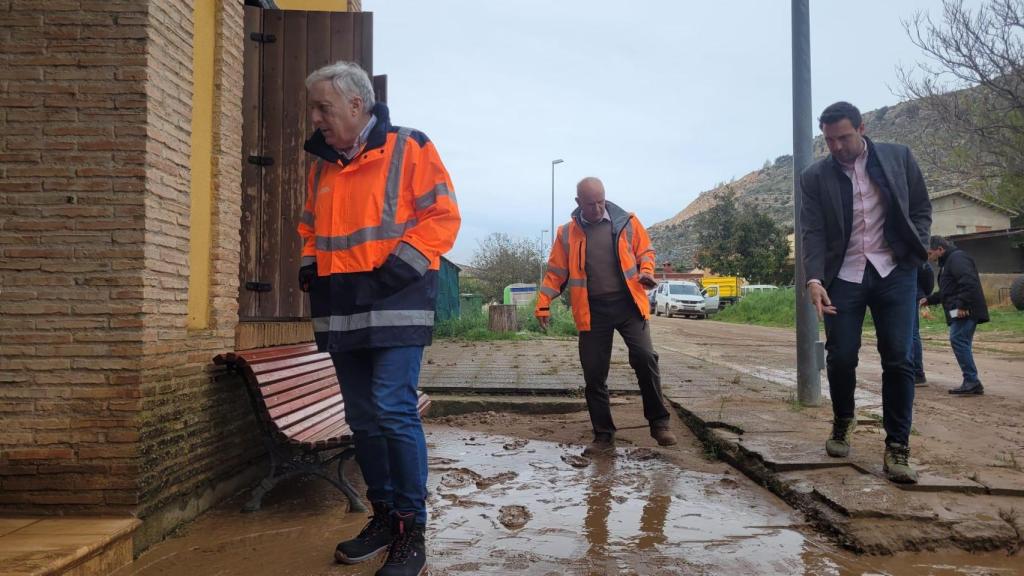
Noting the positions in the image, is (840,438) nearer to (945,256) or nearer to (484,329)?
(945,256)

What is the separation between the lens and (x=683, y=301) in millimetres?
34594

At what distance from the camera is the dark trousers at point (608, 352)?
5094 mm

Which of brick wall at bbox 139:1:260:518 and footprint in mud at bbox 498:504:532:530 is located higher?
brick wall at bbox 139:1:260:518

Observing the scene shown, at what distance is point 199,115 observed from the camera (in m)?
3.71

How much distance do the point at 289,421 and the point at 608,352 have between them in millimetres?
2423

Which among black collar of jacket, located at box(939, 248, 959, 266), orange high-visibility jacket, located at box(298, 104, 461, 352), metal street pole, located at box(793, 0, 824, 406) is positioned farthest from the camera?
black collar of jacket, located at box(939, 248, 959, 266)

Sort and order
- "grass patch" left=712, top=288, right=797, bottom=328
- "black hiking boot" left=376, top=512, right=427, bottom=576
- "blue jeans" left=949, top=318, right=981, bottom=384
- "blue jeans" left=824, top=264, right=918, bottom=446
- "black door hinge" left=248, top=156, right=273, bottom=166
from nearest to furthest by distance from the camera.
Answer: "black hiking boot" left=376, top=512, right=427, bottom=576 → "blue jeans" left=824, top=264, right=918, bottom=446 → "black door hinge" left=248, top=156, right=273, bottom=166 → "blue jeans" left=949, top=318, right=981, bottom=384 → "grass patch" left=712, top=288, right=797, bottom=328

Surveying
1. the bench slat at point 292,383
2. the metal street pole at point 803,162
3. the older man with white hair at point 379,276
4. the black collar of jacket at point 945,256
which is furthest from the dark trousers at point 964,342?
the older man with white hair at point 379,276

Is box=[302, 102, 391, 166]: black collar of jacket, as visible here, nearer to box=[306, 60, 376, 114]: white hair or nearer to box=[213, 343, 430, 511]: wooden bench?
box=[306, 60, 376, 114]: white hair

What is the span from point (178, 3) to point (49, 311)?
1.47m

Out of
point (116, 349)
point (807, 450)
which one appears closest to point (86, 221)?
point (116, 349)

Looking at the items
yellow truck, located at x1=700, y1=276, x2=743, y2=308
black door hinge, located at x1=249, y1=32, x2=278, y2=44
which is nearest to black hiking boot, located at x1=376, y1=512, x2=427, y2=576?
black door hinge, located at x1=249, y1=32, x2=278, y2=44

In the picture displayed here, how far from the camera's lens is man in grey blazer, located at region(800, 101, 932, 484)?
3.84 m

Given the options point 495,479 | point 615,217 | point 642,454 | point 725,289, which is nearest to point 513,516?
point 495,479
